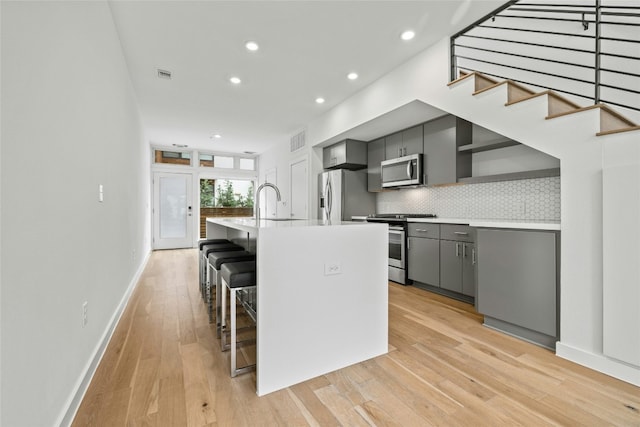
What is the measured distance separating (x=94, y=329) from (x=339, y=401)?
1.59 meters

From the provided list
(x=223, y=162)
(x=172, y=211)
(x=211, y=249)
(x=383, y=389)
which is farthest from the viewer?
(x=223, y=162)

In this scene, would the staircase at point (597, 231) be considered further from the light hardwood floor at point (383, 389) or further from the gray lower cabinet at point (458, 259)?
the gray lower cabinet at point (458, 259)

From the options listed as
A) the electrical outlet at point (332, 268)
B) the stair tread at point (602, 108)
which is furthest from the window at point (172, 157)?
the stair tread at point (602, 108)

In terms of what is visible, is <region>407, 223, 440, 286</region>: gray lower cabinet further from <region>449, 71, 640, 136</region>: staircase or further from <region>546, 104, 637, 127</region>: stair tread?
<region>546, 104, 637, 127</region>: stair tread

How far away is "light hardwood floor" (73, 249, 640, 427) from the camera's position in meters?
1.34

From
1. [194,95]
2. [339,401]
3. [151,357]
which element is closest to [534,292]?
[339,401]

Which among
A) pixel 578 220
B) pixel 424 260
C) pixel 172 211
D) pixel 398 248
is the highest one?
pixel 172 211

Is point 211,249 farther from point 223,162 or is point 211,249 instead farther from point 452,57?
point 223,162

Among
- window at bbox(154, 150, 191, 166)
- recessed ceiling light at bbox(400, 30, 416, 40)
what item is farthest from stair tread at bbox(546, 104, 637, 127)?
window at bbox(154, 150, 191, 166)

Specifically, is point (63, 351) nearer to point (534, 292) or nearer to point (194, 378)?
point (194, 378)

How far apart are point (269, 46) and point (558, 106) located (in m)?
2.62

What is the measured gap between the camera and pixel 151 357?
1.90 meters

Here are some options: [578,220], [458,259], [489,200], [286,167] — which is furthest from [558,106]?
[286,167]

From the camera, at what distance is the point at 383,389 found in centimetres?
155
